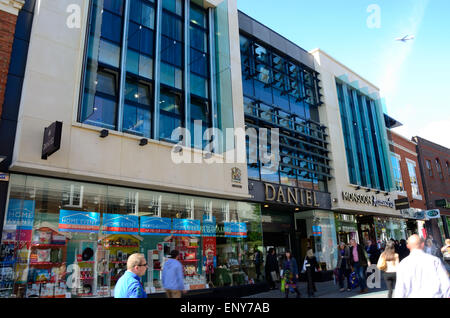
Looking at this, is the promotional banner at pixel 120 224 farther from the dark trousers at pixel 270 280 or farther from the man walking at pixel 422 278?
the man walking at pixel 422 278

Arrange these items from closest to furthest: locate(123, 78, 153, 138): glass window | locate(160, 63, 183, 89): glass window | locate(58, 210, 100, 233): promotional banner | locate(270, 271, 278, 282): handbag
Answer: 1. locate(58, 210, 100, 233): promotional banner
2. locate(123, 78, 153, 138): glass window
3. locate(160, 63, 183, 89): glass window
4. locate(270, 271, 278, 282): handbag

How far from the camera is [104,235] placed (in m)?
11.5

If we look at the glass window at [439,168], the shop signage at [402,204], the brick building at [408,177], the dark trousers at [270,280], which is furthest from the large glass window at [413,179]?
the dark trousers at [270,280]

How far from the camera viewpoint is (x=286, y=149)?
19.1 m

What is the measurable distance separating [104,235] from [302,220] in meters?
12.3

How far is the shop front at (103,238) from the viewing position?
9930 millimetres

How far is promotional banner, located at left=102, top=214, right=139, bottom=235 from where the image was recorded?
38.2 feet

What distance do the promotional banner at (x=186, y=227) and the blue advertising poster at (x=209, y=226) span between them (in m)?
0.32

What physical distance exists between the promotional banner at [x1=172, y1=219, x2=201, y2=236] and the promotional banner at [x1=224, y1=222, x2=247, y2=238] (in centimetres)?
152

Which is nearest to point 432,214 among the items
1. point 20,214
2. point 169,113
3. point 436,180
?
point 436,180

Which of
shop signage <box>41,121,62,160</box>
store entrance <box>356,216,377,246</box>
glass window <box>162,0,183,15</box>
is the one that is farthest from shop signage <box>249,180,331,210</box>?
shop signage <box>41,121,62,160</box>

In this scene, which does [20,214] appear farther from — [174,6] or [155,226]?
[174,6]

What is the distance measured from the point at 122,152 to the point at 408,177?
1023 inches

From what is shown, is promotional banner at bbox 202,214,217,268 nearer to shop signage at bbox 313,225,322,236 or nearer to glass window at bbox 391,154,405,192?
shop signage at bbox 313,225,322,236
